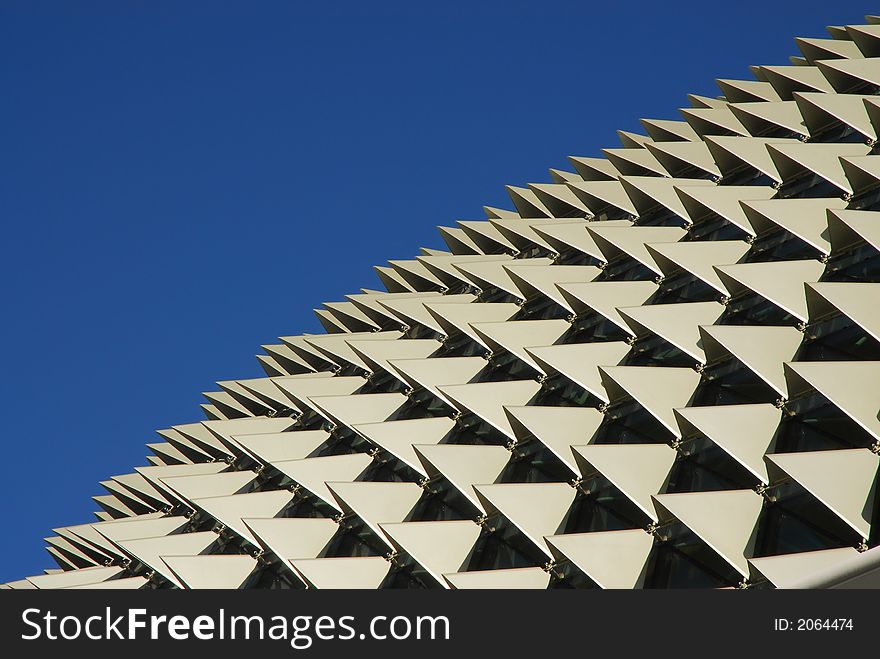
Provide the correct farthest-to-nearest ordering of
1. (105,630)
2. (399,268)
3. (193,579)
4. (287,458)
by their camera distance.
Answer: (399,268) < (287,458) < (193,579) < (105,630)

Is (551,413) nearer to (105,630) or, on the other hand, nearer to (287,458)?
(287,458)

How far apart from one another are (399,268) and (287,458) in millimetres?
12966

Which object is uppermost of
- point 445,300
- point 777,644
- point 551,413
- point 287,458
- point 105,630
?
point 445,300

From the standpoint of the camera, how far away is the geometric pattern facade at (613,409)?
14578mm

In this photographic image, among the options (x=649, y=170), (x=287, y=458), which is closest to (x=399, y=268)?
(x=649, y=170)

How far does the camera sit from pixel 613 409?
18156 millimetres

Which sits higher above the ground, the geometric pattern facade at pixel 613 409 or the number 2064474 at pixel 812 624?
the geometric pattern facade at pixel 613 409

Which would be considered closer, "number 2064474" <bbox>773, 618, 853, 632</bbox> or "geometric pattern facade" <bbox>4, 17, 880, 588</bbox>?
"number 2064474" <bbox>773, 618, 853, 632</bbox>

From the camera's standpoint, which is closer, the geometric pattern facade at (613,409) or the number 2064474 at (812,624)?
the number 2064474 at (812,624)

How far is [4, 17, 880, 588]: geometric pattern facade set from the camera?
1458 cm

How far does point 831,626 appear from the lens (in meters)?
10.4

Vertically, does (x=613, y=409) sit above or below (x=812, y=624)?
above

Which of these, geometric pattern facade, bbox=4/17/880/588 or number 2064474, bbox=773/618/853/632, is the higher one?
geometric pattern facade, bbox=4/17/880/588

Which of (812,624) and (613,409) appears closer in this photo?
(812,624)
